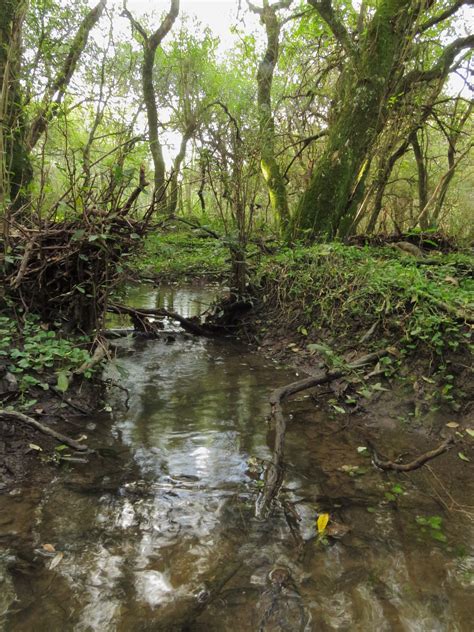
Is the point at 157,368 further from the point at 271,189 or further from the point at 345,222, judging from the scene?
the point at 271,189

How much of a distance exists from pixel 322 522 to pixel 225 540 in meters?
0.53

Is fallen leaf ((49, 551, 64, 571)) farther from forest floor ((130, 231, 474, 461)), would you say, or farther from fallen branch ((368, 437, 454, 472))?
forest floor ((130, 231, 474, 461))

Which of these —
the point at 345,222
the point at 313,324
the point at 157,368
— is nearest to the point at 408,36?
the point at 345,222

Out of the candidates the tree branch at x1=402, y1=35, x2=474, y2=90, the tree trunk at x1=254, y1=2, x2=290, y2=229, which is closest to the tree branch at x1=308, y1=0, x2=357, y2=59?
the tree branch at x1=402, y1=35, x2=474, y2=90

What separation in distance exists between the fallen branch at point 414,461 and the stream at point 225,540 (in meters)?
0.08

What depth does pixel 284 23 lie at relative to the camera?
1016cm

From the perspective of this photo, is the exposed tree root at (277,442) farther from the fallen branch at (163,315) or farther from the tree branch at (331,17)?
the tree branch at (331,17)

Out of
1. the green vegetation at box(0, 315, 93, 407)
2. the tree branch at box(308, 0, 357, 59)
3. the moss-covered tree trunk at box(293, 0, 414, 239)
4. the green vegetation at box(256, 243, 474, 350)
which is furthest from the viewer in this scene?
the tree branch at box(308, 0, 357, 59)

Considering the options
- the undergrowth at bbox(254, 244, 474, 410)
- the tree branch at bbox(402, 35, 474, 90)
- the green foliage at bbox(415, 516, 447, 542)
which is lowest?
the green foliage at bbox(415, 516, 447, 542)

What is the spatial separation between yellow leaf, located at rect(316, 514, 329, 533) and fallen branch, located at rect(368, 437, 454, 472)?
594 mm

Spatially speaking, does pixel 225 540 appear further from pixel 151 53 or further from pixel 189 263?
pixel 151 53

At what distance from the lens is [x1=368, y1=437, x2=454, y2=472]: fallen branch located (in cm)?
221

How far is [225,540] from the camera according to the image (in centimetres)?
215

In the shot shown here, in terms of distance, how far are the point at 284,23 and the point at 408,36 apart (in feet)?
14.6
